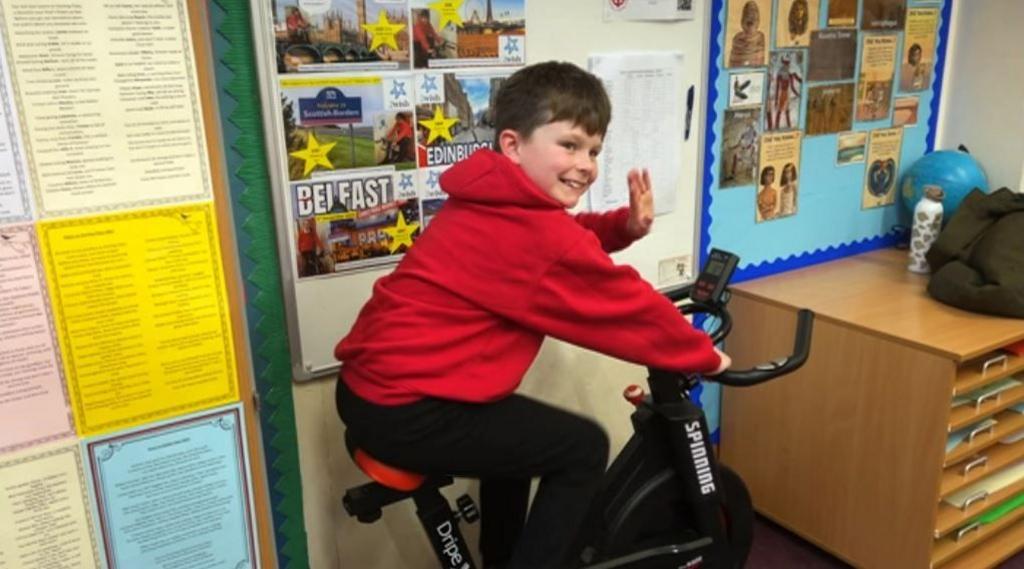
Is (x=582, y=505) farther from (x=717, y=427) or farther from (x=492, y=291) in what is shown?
(x=717, y=427)

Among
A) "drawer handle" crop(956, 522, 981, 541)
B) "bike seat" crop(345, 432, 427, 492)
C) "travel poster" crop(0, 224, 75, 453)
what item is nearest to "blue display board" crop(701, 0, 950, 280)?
"drawer handle" crop(956, 522, 981, 541)

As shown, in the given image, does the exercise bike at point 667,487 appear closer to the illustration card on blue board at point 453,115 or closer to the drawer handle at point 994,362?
the illustration card on blue board at point 453,115

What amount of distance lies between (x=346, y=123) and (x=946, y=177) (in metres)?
1.98

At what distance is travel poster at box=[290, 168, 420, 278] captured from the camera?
1.62 metres

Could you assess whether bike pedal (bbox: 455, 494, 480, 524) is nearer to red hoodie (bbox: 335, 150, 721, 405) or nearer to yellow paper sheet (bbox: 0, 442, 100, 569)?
red hoodie (bbox: 335, 150, 721, 405)

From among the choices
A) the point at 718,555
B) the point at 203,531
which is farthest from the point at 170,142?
the point at 718,555

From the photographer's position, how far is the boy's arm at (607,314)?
1.32 m

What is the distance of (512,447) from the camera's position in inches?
54.7

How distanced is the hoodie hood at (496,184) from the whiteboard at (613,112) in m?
0.42

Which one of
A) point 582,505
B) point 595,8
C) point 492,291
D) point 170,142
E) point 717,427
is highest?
point 595,8

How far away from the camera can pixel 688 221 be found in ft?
7.45

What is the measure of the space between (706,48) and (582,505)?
50.4 inches

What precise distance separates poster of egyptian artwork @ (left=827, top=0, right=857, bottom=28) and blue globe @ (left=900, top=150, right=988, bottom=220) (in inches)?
21.8

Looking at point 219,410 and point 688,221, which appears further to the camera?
point 688,221
